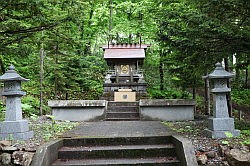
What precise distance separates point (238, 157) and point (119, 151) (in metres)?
2.32

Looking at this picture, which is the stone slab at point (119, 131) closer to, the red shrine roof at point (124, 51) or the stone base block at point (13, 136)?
the stone base block at point (13, 136)

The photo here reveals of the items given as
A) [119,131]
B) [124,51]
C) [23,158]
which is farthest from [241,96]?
[23,158]

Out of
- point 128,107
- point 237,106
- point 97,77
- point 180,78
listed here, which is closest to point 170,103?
point 128,107

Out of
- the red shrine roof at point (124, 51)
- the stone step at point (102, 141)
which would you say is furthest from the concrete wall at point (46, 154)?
the red shrine roof at point (124, 51)

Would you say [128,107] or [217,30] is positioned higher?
[217,30]

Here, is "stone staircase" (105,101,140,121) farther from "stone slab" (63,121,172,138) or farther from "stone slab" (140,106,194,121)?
"stone slab" (63,121,172,138)

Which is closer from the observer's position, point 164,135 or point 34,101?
point 164,135

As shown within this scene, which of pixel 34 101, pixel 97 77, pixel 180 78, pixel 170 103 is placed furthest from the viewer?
pixel 97 77

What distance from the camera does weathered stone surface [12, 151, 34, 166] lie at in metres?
4.65

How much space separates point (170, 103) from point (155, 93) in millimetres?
7304

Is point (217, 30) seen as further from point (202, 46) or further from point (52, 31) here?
point (52, 31)

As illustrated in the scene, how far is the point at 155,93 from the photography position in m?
17.1

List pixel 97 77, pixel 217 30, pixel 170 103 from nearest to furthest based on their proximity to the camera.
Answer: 1. pixel 217 30
2. pixel 170 103
3. pixel 97 77

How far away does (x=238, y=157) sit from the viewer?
14.8 feet
